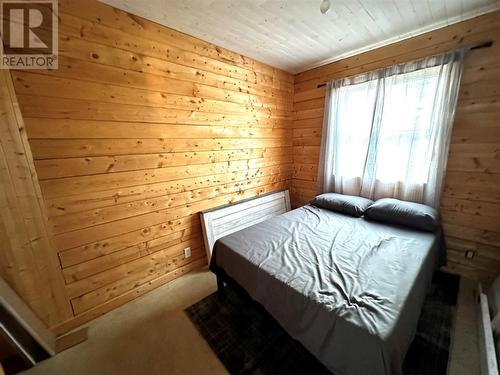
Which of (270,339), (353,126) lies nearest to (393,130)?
(353,126)

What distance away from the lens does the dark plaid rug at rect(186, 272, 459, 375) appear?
4.17 feet

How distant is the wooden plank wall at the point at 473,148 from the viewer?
171cm

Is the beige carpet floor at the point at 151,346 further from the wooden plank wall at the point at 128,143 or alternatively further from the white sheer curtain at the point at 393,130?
the white sheer curtain at the point at 393,130

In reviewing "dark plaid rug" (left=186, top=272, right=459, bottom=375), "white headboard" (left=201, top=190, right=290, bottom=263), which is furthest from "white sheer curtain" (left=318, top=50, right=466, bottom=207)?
"dark plaid rug" (left=186, top=272, right=459, bottom=375)

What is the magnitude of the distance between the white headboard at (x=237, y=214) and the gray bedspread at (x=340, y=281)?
561mm

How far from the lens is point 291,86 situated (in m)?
3.05

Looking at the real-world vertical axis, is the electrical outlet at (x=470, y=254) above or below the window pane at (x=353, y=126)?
below

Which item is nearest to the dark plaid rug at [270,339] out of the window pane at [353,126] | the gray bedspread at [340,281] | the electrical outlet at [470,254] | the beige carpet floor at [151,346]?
the beige carpet floor at [151,346]

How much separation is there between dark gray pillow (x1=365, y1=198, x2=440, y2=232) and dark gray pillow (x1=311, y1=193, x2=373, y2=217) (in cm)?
9

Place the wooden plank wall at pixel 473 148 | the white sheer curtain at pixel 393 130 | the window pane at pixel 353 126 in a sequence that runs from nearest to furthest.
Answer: the wooden plank wall at pixel 473 148
the white sheer curtain at pixel 393 130
the window pane at pixel 353 126

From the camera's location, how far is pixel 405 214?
6.20ft

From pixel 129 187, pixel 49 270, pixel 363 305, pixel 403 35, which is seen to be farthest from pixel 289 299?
pixel 403 35

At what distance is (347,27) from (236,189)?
1.99 metres

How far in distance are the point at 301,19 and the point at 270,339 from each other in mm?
2586
